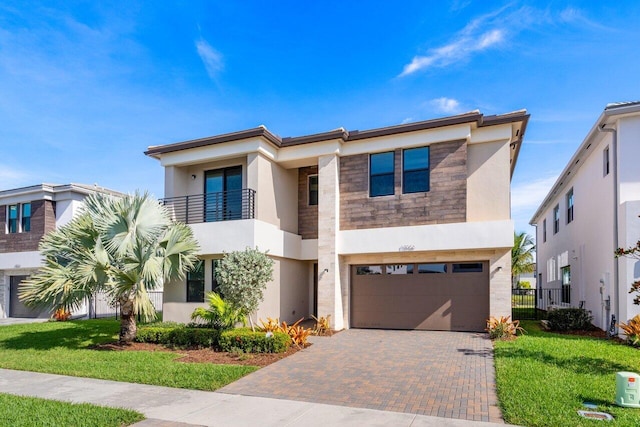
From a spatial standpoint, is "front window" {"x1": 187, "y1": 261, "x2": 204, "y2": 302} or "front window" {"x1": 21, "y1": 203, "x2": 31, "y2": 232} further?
"front window" {"x1": 21, "y1": 203, "x2": 31, "y2": 232}

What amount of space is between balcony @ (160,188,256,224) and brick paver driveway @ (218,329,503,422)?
20.2ft

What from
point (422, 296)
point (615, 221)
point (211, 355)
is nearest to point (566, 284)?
point (615, 221)

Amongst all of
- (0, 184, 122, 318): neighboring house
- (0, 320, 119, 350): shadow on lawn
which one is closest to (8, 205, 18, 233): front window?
(0, 184, 122, 318): neighboring house

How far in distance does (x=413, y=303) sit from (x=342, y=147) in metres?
6.00

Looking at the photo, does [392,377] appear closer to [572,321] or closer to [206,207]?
[572,321]

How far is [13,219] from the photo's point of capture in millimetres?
23188

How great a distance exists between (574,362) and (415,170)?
7.58 meters

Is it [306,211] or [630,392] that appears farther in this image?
[306,211]

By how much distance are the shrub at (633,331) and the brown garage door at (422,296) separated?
3.73 metres

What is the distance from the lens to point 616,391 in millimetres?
6742

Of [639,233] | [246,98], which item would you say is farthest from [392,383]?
[246,98]

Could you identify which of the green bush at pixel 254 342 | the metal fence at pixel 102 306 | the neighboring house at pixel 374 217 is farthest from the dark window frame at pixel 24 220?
the green bush at pixel 254 342

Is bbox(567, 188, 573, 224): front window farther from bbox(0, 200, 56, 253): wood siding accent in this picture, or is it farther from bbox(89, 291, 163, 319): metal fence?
bbox(0, 200, 56, 253): wood siding accent

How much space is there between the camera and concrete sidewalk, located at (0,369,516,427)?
20.3 ft
